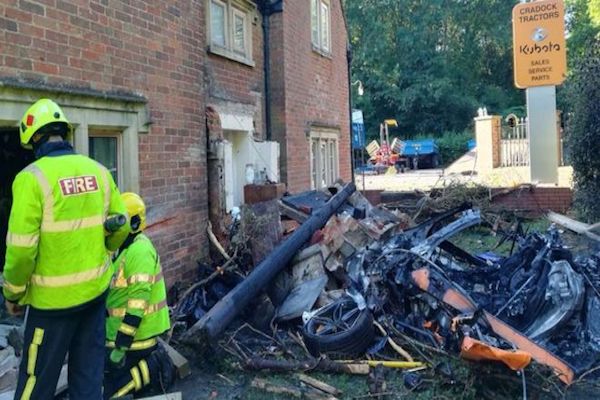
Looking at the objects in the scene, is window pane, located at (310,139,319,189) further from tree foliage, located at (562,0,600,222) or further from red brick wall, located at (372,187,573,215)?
tree foliage, located at (562,0,600,222)

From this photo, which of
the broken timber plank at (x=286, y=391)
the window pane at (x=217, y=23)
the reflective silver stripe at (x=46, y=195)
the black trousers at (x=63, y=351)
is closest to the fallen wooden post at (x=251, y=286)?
the broken timber plank at (x=286, y=391)

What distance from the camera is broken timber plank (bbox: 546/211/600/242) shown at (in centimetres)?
997

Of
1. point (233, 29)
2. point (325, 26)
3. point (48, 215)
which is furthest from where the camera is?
point (325, 26)

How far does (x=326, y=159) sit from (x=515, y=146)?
8689 mm

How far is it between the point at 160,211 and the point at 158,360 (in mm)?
2266

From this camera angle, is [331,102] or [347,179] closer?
[331,102]

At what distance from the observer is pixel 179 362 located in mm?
4895

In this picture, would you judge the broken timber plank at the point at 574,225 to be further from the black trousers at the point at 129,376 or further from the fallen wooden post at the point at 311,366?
the black trousers at the point at 129,376

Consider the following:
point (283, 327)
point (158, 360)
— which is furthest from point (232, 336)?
point (158, 360)

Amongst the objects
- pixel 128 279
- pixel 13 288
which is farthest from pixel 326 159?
pixel 13 288

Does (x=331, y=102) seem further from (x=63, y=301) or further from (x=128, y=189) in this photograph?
(x=63, y=301)

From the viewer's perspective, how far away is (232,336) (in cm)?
566

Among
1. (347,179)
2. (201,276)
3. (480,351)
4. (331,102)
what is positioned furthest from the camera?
(347,179)

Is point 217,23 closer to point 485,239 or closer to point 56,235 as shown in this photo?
point 56,235
